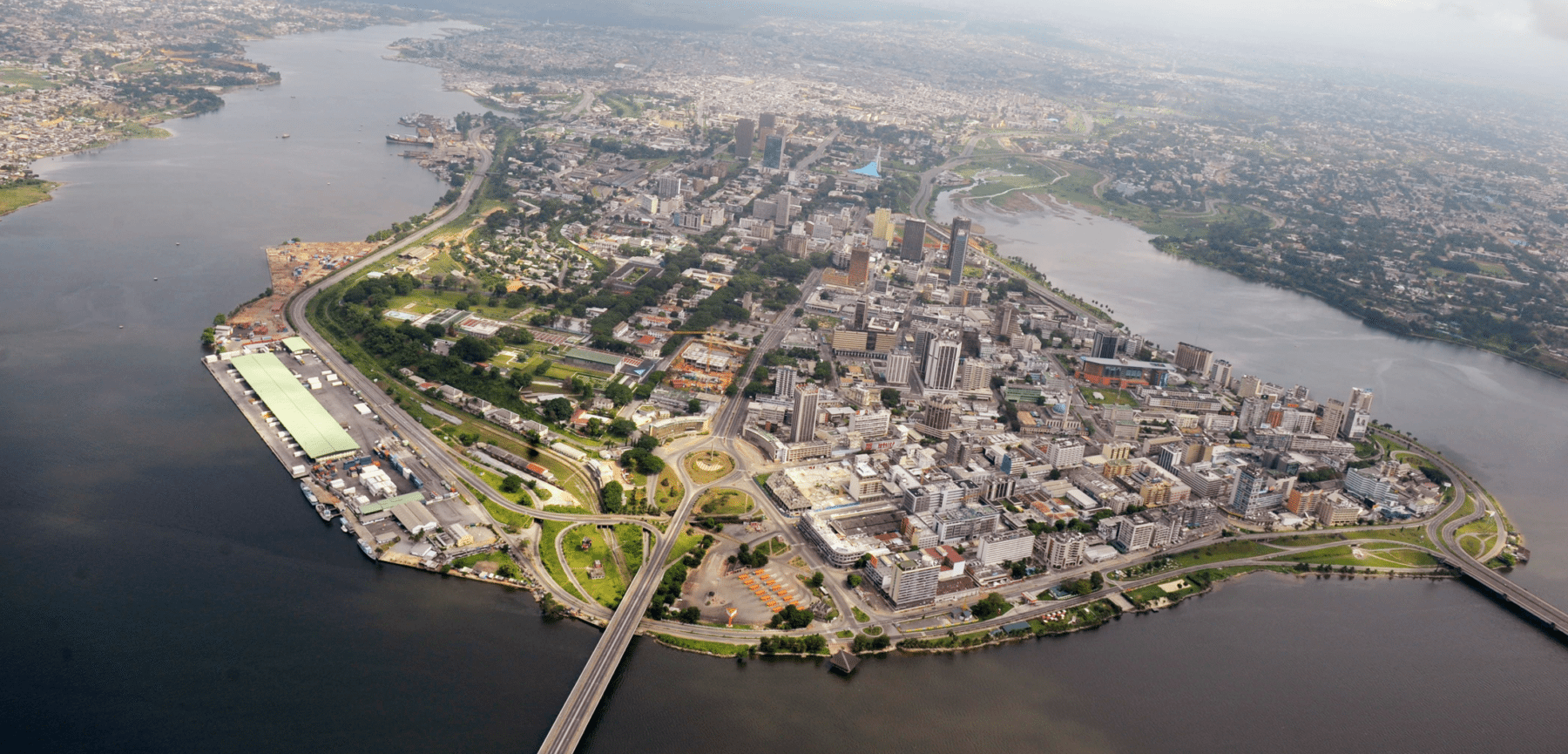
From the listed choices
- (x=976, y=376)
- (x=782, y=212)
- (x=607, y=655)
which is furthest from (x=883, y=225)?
(x=607, y=655)

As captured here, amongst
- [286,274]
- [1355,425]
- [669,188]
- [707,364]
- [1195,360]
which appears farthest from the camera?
[669,188]

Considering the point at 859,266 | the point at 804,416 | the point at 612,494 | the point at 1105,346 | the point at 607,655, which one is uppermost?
the point at 859,266

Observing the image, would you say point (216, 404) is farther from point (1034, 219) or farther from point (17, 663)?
point (1034, 219)

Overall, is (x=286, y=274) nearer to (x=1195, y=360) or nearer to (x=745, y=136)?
(x=745, y=136)

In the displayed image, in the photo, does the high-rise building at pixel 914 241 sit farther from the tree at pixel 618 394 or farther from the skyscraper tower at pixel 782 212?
the tree at pixel 618 394

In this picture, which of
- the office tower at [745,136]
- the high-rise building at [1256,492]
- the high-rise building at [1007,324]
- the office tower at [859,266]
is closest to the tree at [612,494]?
the high-rise building at [1256,492]

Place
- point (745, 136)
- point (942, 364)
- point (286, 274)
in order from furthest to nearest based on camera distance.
→ point (745, 136), point (286, 274), point (942, 364)
